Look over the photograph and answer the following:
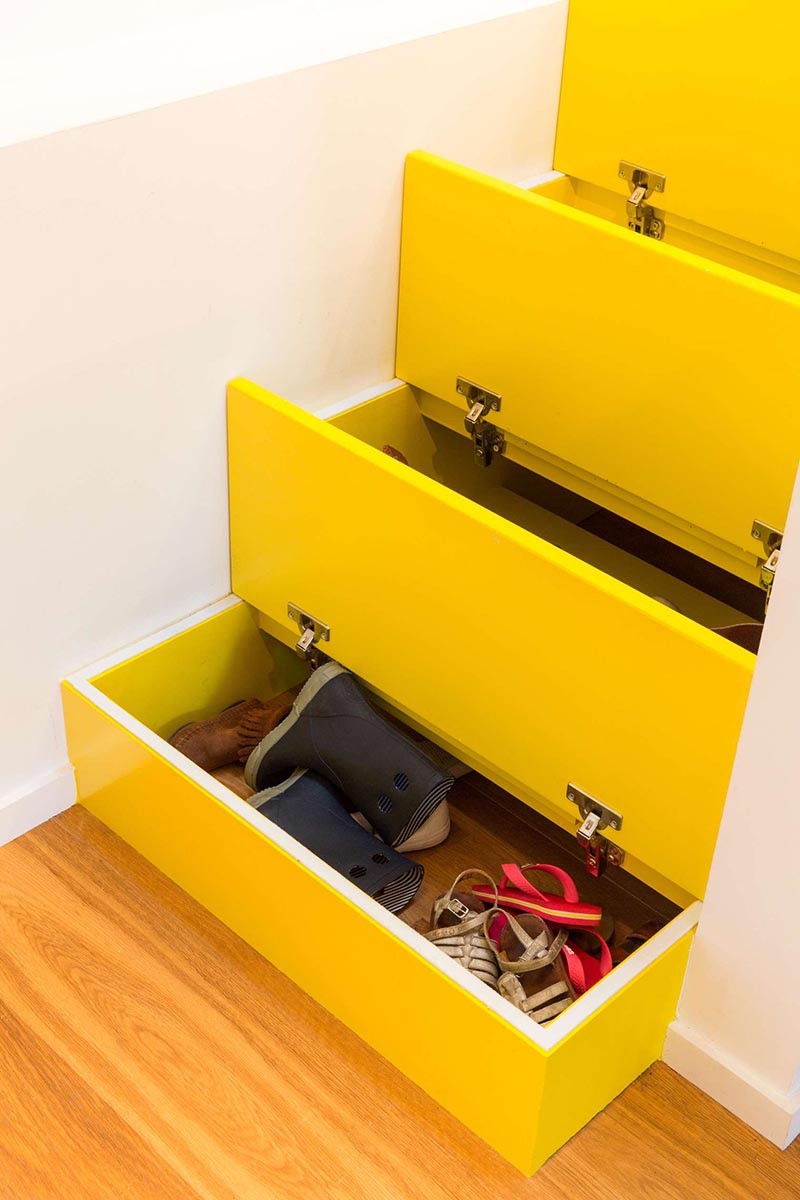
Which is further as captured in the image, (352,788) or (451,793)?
(451,793)

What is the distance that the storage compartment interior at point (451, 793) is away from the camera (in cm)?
193

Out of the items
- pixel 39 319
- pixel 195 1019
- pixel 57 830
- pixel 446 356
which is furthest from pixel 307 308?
pixel 195 1019

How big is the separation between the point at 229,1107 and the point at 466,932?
1.13 feet

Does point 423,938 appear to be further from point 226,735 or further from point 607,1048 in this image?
point 226,735

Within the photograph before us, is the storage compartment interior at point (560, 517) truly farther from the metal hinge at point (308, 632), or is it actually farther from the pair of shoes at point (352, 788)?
the pair of shoes at point (352, 788)

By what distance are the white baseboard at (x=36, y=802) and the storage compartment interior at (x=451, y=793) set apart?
0.46ft

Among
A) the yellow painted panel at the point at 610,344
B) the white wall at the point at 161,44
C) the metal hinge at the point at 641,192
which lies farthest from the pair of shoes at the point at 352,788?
the metal hinge at the point at 641,192

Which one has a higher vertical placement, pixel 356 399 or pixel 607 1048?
pixel 356 399

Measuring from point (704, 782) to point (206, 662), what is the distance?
823 millimetres

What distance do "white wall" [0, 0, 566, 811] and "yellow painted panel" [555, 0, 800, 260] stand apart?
0.09 metres

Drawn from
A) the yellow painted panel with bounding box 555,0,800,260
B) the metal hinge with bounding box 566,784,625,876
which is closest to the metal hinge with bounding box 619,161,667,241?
the yellow painted panel with bounding box 555,0,800,260

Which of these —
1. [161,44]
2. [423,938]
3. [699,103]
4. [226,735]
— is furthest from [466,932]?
[699,103]

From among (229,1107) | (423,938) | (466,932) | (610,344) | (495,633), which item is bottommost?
(229,1107)

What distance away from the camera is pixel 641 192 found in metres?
2.29
